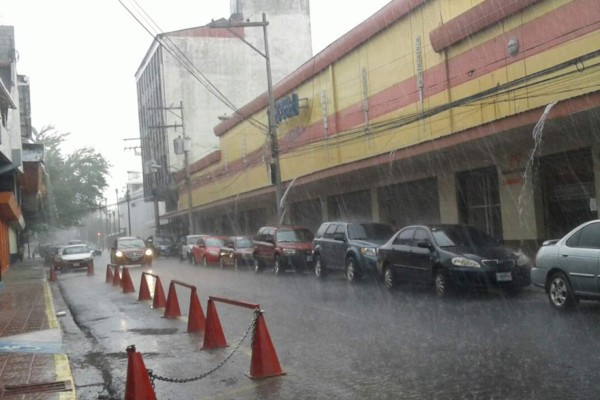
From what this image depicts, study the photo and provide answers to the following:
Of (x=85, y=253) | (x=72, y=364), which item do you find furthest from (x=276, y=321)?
(x=85, y=253)

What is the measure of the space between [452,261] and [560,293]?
9.91 feet

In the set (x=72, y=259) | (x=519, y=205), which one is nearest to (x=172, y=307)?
(x=519, y=205)

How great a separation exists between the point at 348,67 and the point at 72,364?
22.2m

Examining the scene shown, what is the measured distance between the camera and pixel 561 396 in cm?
654

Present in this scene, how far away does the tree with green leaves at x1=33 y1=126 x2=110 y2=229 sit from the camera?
6088cm

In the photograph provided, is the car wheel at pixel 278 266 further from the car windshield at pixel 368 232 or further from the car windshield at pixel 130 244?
the car windshield at pixel 130 244

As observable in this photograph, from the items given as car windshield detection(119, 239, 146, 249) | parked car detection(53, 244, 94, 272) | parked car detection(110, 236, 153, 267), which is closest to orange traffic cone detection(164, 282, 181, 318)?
parked car detection(53, 244, 94, 272)

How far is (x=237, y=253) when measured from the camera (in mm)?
29984

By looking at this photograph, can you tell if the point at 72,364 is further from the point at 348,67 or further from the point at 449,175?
the point at 348,67

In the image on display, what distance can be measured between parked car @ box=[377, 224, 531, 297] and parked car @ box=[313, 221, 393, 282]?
204cm

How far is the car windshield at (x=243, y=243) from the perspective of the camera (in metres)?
30.5

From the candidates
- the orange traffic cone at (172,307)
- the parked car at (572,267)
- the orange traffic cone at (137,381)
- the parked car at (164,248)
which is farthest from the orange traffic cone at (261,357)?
the parked car at (164,248)

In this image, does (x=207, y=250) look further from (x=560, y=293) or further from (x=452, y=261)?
(x=560, y=293)

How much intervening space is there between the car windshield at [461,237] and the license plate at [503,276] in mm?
1122
